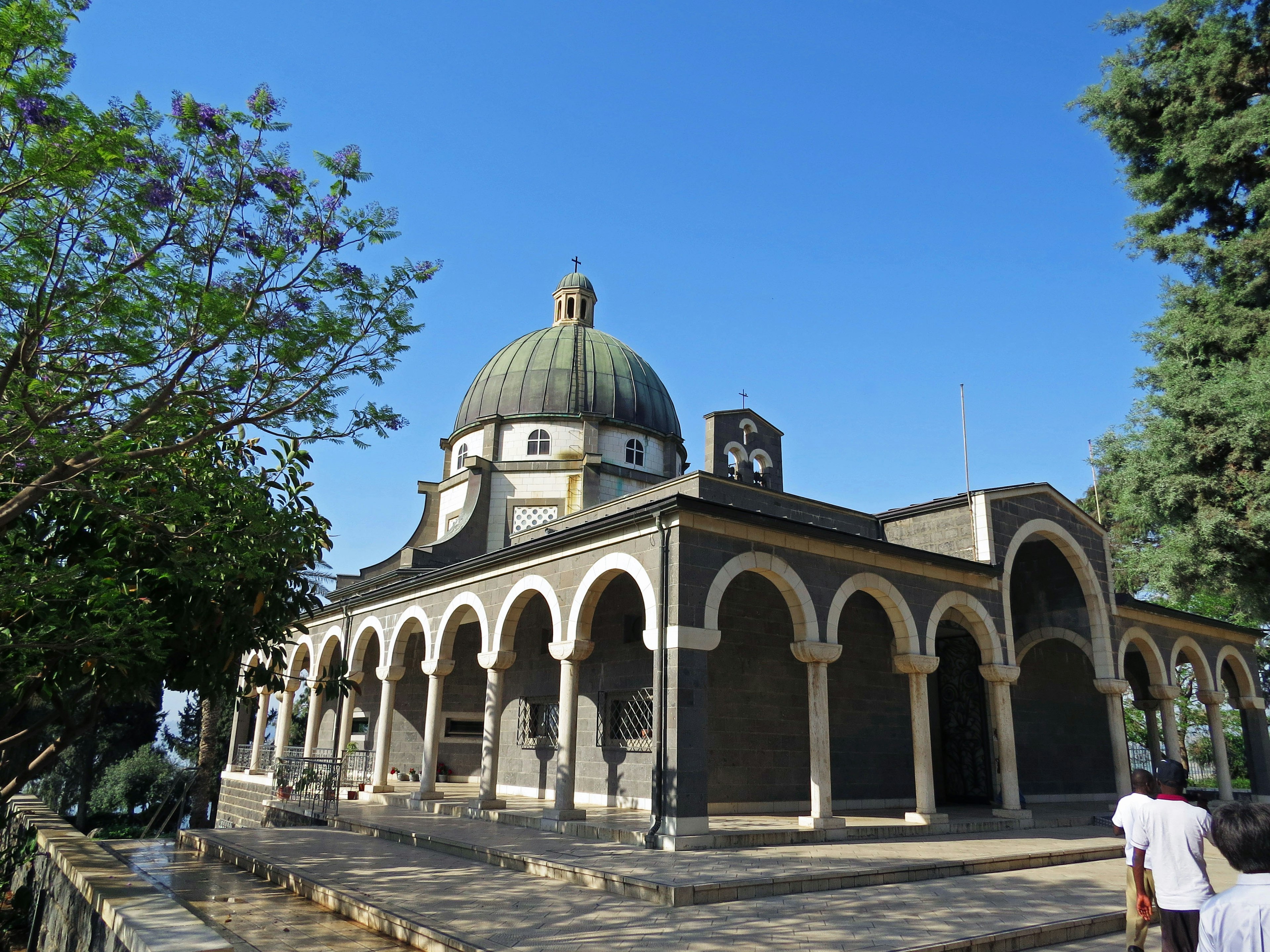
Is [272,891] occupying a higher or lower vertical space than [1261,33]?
lower

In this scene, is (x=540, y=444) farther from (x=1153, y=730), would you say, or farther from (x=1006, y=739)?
(x=1153, y=730)

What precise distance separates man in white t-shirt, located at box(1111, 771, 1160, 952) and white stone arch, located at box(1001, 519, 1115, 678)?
10.9 meters

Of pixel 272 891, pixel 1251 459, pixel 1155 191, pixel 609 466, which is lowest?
pixel 272 891

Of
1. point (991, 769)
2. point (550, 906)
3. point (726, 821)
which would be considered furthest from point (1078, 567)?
point (550, 906)

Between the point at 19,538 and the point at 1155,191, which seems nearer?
the point at 19,538

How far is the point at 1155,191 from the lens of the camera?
14836 millimetres

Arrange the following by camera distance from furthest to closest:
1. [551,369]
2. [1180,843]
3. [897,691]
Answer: [551,369]
[897,691]
[1180,843]

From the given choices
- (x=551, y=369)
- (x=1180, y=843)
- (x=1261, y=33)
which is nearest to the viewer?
(x=1180, y=843)

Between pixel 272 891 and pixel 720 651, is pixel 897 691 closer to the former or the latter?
pixel 720 651

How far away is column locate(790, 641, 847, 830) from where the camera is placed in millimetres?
11844

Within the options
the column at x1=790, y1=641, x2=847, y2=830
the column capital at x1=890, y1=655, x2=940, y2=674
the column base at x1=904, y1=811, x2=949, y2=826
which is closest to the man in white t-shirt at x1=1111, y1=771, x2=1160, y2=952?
the column at x1=790, y1=641, x2=847, y2=830

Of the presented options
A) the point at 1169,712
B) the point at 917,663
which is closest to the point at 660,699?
the point at 917,663

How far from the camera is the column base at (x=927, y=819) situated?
41.8 feet

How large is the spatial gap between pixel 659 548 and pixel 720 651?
367 cm
